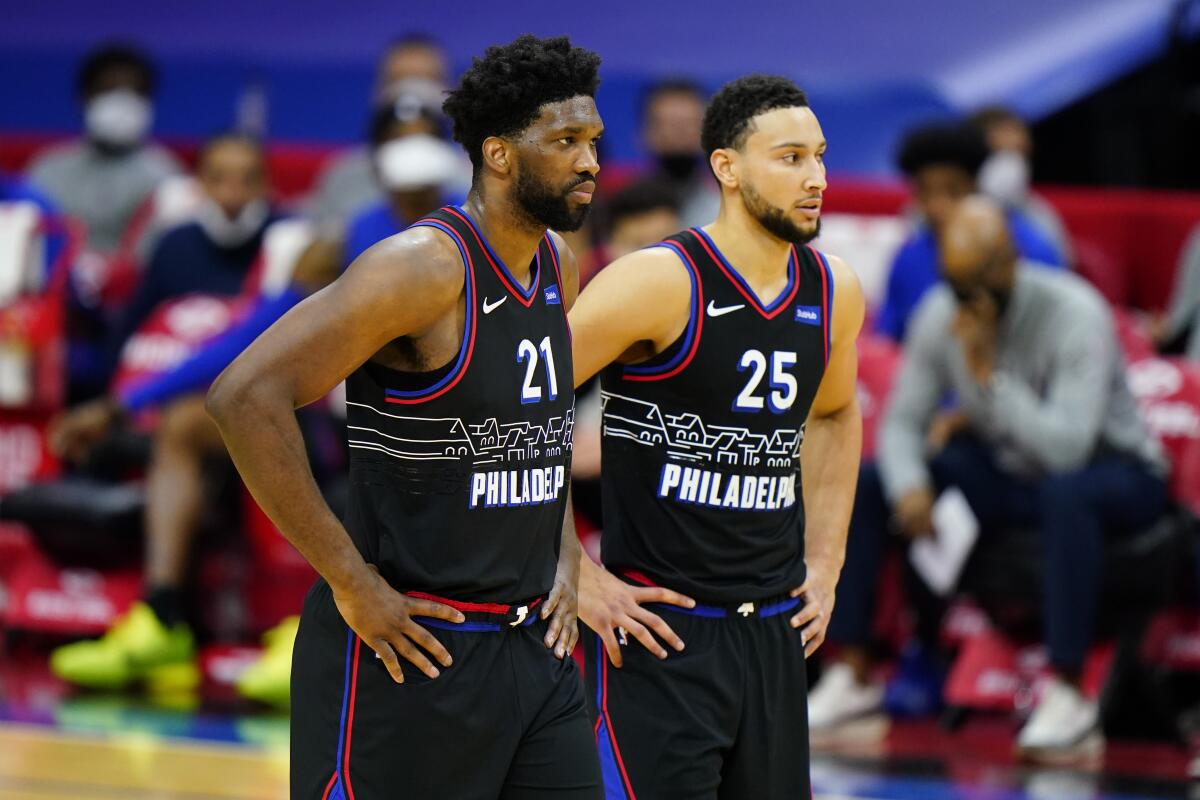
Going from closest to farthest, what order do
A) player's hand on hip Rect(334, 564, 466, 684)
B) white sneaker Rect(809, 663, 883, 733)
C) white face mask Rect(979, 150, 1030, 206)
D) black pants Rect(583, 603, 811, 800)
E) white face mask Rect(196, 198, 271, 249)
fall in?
player's hand on hip Rect(334, 564, 466, 684)
black pants Rect(583, 603, 811, 800)
white sneaker Rect(809, 663, 883, 733)
white face mask Rect(196, 198, 271, 249)
white face mask Rect(979, 150, 1030, 206)

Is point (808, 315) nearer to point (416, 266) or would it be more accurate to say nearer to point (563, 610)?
point (563, 610)

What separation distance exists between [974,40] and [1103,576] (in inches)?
241

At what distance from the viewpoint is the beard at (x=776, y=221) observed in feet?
12.5

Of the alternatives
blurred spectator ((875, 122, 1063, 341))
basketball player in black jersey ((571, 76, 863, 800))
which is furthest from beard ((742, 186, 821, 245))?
blurred spectator ((875, 122, 1063, 341))

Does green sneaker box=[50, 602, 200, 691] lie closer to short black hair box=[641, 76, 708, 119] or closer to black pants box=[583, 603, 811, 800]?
short black hair box=[641, 76, 708, 119]

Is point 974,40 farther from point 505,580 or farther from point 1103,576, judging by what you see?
point 505,580

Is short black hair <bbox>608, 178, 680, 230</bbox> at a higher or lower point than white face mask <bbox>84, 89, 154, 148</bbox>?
lower

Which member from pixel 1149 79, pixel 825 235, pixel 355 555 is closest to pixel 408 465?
pixel 355 555

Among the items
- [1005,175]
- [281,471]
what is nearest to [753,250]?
[281,471]

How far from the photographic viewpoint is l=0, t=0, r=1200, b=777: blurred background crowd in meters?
6.26

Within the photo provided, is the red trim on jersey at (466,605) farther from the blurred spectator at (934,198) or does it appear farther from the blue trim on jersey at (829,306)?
the blurred spectator at (934,198)

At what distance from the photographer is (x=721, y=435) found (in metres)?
3.83

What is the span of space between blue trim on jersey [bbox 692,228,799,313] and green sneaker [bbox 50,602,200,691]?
3.69m

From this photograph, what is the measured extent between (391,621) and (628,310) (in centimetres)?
97
